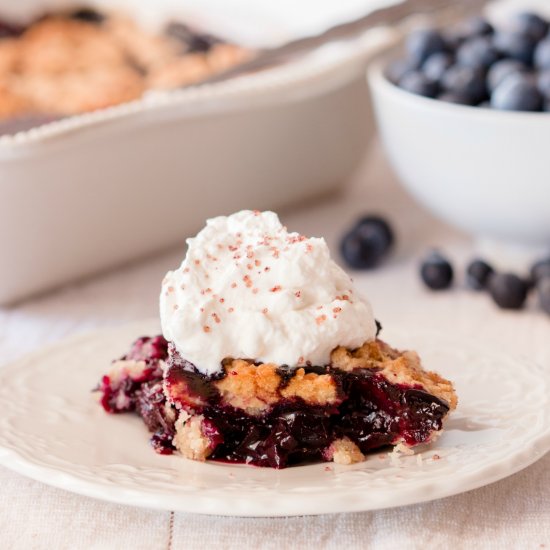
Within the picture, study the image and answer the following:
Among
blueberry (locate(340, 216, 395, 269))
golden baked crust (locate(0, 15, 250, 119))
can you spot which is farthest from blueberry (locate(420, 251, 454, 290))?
golden baked crust (locate(0, 15, 250, 119))

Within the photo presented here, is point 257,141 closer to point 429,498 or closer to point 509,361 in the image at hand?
point 509,361

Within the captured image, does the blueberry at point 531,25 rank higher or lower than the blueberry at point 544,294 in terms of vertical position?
higher

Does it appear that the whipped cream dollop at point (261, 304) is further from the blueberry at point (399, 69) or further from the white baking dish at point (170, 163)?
the blueberry at point (399, 69)

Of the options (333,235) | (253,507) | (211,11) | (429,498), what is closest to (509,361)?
(429,498)

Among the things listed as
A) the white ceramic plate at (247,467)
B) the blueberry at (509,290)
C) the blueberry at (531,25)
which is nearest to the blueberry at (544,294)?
the blueberry at (509,290)

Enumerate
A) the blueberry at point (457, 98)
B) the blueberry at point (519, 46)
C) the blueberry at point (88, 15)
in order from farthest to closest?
the blueberry at point (88, 15), the blueberry at point (519, 46), the blueberry at point (457, 98)
